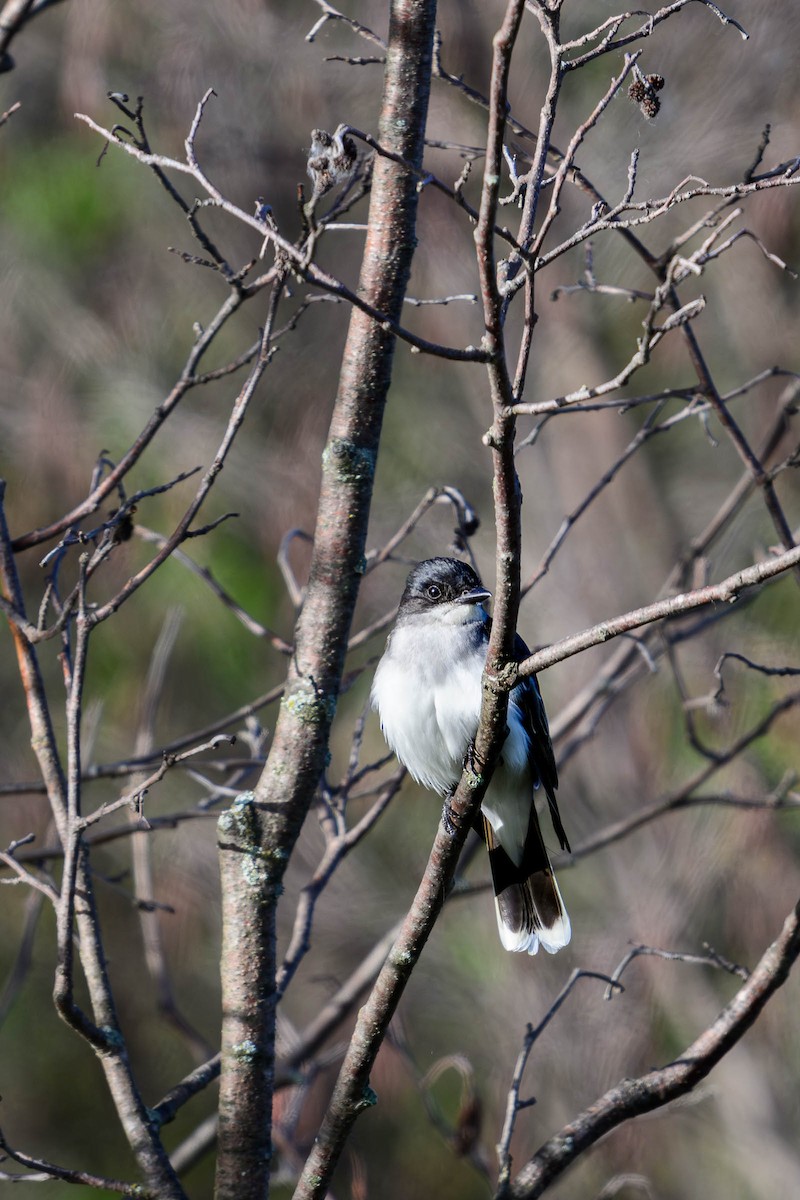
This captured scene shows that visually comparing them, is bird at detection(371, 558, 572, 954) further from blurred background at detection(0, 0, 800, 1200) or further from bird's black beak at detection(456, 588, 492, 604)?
blurred background at detection(0, 0, 800, 1200)

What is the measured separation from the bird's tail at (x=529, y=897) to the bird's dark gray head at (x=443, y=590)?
616 millimetres

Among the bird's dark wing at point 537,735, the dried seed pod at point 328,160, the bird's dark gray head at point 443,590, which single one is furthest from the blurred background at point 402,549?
the dried seed pod at point 328,160

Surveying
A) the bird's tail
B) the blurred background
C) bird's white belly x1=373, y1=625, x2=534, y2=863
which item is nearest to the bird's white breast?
bird's white belly x1=373, y1=625, x2=534, y2=863

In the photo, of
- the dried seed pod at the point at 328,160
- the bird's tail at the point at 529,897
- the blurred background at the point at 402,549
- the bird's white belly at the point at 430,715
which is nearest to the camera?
the dried seed pod at the point at 328,160

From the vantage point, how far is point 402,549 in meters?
7.11

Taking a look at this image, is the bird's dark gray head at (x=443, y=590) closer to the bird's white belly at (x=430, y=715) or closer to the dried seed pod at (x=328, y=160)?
the bird's white belly at (x=430, y=715)

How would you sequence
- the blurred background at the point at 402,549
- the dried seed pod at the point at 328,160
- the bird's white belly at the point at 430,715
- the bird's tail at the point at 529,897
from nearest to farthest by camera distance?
the dried seed pod at the point at 328,160, the bird's white belly at the point at 430,715, the bird's tail at the point at 529,897, the blurred background at the point at 402,549

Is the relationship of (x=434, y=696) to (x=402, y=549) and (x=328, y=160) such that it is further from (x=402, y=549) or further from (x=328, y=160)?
(x=402, y=549)

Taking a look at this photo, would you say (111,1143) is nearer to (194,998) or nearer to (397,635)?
(194,998)

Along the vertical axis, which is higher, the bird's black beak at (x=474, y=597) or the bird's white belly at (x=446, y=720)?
the bird's black beak at (x=474, y=597)

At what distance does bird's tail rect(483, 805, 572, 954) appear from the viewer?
371cm

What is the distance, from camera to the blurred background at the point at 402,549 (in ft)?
22.9

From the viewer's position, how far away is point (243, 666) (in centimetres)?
705

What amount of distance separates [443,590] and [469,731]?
1.58 ft
